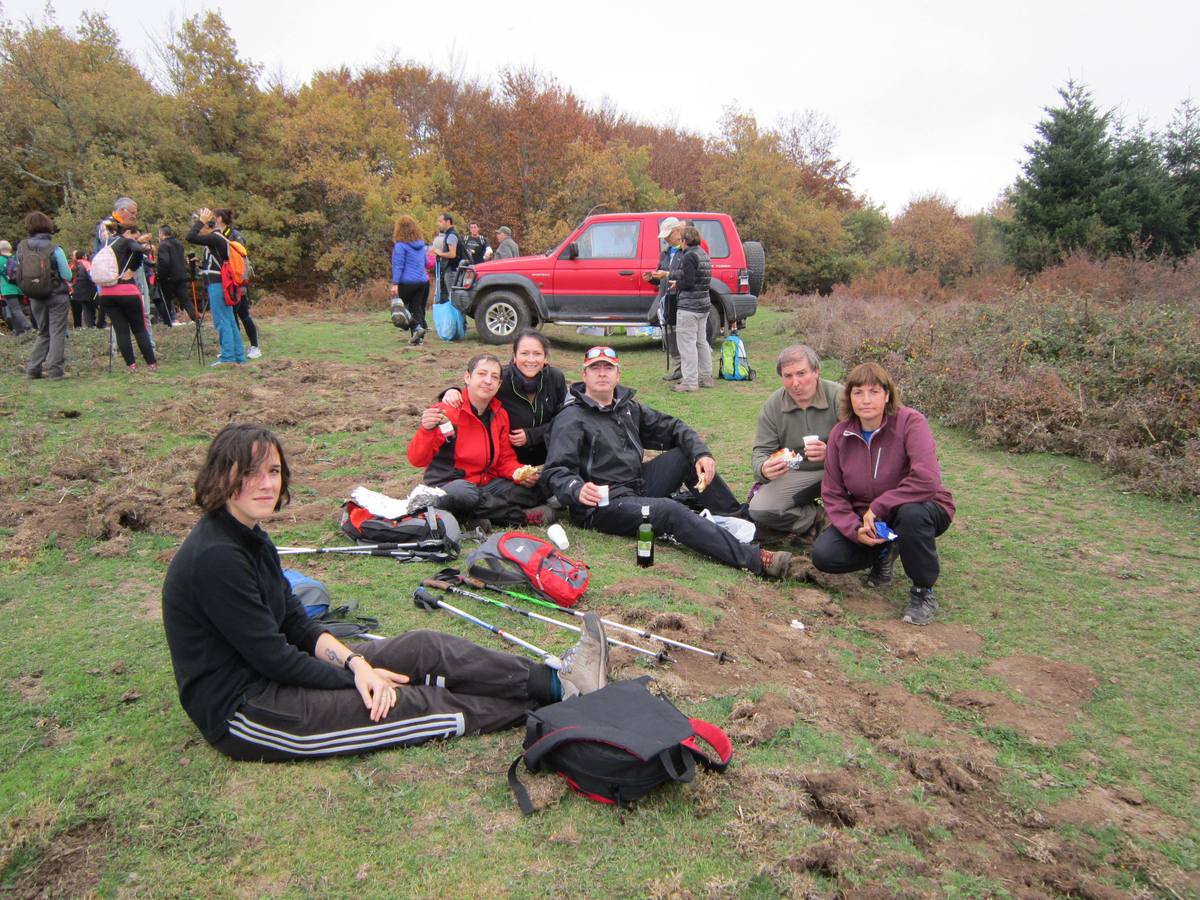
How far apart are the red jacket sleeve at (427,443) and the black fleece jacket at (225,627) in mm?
2209

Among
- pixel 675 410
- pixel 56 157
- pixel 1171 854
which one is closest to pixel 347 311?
pixel 56 157

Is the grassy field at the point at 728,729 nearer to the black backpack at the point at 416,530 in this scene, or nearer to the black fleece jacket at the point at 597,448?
the black backpack at the point at 416,530

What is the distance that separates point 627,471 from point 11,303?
1376cm

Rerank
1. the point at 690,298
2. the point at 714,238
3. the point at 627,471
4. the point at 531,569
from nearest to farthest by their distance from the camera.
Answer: the point at 531,569 < the point at 627,471 < the point at 690,298 < the point at 714,238

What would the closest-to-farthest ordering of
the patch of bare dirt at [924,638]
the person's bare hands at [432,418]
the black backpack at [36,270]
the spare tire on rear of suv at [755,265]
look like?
the patch of bare dirt at [924,638], the person's bare hands at [432,418], the black backpack at [36,270], the spare tire on rear of suv at [755,265]

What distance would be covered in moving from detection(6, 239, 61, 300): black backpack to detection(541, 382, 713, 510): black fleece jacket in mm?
6888

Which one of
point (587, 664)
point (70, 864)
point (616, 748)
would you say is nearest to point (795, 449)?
point (587, 664)

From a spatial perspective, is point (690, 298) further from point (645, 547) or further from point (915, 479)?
point (915, 479)

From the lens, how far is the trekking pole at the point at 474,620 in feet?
10.8

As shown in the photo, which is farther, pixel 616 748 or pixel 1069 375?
pixel 1069 375

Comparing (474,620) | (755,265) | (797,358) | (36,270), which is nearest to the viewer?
(474,620)

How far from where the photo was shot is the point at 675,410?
28.5 ft

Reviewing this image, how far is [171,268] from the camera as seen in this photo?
11750mm

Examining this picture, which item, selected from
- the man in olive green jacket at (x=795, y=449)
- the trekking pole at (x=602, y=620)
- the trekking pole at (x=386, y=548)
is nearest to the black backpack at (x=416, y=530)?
the trekking pole at (x=386, y=548)
